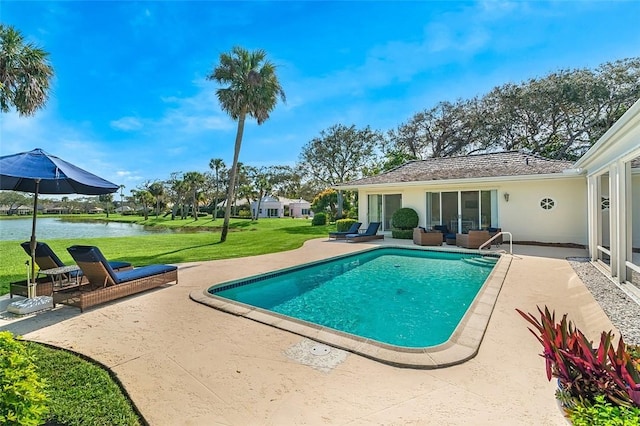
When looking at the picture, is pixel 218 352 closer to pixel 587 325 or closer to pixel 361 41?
pixel 587 325

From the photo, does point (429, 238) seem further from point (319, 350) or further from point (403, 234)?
point (319, 350)

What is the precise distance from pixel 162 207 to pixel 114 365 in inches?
2917

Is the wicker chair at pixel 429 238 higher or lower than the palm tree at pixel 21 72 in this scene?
lower

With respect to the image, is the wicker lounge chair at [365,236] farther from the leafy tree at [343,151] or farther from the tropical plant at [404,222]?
the leafy tree at [343,151]

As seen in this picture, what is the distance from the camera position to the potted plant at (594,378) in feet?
6.53

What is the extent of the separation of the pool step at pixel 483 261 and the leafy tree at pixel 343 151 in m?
25.9

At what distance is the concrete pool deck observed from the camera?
2701 mm

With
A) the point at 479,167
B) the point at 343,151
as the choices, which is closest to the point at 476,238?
the point at 479,167

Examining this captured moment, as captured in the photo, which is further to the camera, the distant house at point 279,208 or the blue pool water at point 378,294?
the distant house at point 279,208

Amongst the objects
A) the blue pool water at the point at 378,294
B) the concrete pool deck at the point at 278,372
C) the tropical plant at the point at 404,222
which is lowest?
the blue pool water at the point at 378,294

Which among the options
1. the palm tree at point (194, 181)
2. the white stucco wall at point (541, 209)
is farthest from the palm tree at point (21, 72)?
the palm tree at point (194, 181)

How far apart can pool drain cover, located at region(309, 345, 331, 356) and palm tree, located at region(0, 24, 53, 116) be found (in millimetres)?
15150

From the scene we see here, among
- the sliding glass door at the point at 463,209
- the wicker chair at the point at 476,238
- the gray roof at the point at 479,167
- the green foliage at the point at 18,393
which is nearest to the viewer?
the green foliage at the point at 18,393

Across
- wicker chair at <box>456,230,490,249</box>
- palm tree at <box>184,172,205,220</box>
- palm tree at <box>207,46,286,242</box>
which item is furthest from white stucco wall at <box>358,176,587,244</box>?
palm tree at <box>184,172,205,220</box>
